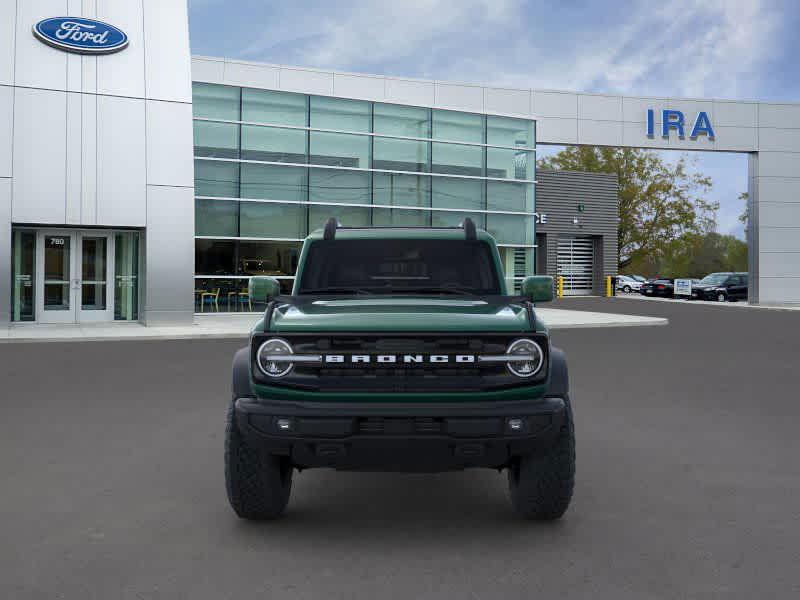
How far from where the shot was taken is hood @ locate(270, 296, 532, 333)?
461cm

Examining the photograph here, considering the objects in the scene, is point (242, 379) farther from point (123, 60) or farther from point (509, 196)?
point (509, 196)

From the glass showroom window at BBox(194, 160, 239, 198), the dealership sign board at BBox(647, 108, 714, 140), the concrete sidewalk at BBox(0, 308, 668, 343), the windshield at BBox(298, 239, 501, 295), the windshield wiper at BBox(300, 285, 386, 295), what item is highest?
the dealership sign board at BBox(647, 108, 714, 140)

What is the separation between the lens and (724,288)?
155 feet

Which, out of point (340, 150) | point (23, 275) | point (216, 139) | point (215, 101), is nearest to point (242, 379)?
point (23, 275)

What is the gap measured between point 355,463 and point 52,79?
21432mm

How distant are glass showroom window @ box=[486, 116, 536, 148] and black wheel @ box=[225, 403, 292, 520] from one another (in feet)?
95.3

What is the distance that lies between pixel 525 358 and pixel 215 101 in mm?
25934

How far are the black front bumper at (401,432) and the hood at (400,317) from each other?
0.42 m

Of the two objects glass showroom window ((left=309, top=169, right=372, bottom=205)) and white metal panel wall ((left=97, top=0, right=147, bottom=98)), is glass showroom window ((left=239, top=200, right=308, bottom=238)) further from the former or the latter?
white metal panel wall ((left=97, top=0, right=147, bottom=98))

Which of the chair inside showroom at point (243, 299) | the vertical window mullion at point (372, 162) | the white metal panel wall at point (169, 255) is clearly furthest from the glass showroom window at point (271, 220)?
the white metal panel wall at point (169, 255)

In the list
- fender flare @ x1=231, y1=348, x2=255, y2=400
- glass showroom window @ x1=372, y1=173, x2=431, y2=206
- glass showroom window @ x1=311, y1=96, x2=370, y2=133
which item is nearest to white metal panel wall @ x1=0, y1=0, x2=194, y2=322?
glass showroom window @ x1=311, y1=96, x2=370, y2=133

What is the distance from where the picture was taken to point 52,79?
22.6 metres

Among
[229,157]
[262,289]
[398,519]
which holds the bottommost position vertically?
[398,519]

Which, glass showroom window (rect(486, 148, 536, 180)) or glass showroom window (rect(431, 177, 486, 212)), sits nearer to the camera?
glass showroom window (rect(431, 177, 486, 212))
